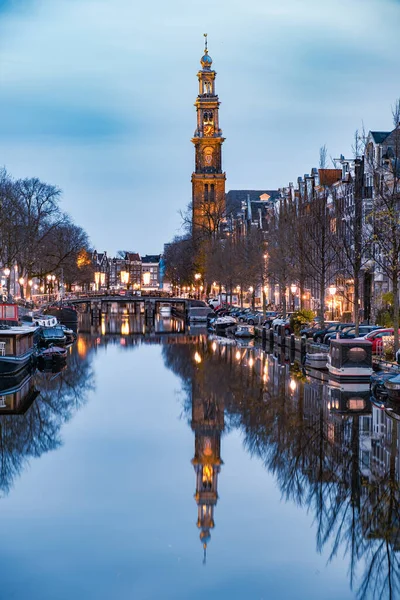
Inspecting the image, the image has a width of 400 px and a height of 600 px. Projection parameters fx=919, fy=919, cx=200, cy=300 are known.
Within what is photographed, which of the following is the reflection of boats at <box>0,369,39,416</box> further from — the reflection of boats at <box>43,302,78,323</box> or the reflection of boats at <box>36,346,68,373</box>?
the reflection of boats at <box>43,302,78,323</box>

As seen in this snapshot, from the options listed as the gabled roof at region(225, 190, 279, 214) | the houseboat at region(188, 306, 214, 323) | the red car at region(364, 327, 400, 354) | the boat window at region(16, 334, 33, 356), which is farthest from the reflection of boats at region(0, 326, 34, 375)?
the gabled roof at region(225, 190, 279, 214)

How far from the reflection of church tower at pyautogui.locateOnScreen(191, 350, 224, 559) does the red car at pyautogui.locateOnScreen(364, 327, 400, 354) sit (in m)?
9.62

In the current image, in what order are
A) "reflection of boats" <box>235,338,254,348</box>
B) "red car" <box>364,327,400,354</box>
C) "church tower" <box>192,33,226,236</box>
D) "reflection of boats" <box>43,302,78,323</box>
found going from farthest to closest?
"church tower" <box>192,33,226,236</box>
"reflection of boats" <box>43,302,78,323</box>
"reflection of boats" <box>235,338,254,348</box>
"red car" <box>364,327,400,354</box>

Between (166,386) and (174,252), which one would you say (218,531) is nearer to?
(166,386)

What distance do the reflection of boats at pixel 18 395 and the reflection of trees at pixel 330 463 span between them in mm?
8068

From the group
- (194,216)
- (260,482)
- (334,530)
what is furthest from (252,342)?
(194,216)

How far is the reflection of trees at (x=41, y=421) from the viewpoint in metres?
31.4

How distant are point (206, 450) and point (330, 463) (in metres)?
5.39

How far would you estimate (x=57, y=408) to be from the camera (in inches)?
1703

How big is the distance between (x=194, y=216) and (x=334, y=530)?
12308 centimetres

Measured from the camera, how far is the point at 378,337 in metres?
51.2

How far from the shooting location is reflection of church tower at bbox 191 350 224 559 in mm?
24744

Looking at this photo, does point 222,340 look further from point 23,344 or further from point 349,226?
point 23,344

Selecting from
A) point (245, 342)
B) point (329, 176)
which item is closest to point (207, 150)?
point (329, 176)
